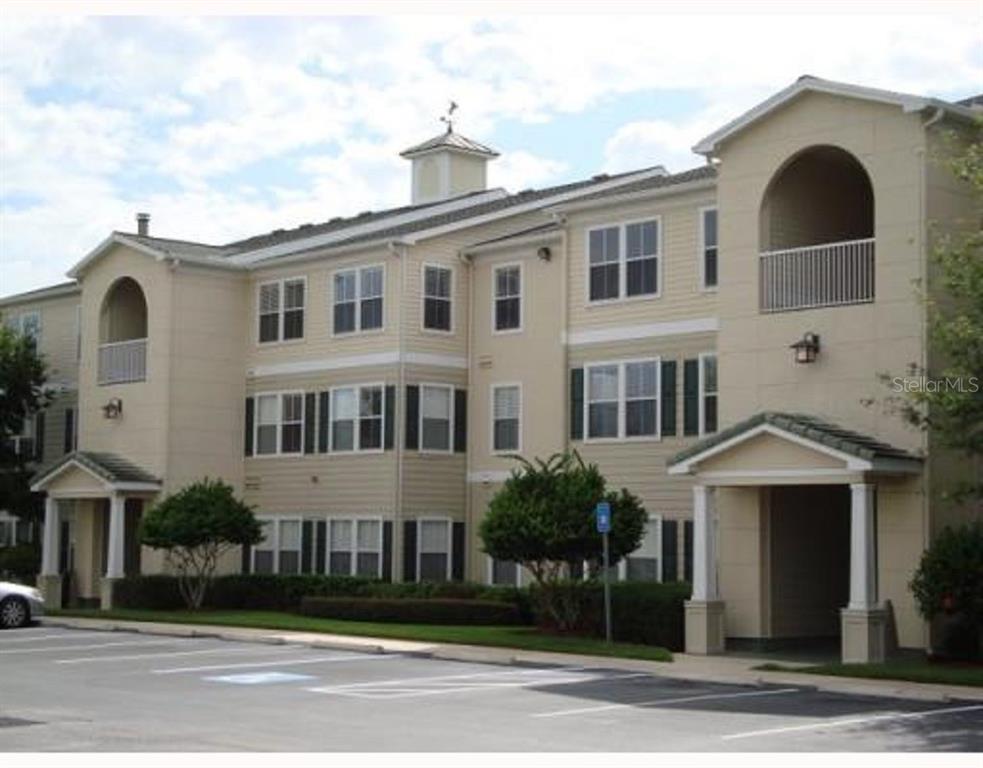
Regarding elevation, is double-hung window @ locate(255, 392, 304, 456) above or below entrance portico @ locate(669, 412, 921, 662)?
above

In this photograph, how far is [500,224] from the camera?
38594mm

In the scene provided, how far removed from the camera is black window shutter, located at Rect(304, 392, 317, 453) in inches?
1531

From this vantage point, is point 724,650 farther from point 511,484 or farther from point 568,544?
point 511,484

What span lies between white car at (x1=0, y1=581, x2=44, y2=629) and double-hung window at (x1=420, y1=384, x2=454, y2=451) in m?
9.23

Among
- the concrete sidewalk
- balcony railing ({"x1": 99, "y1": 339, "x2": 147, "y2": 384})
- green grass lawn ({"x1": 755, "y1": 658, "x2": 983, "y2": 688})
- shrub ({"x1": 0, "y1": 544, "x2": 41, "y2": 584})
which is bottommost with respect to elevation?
the concrete sidewalk

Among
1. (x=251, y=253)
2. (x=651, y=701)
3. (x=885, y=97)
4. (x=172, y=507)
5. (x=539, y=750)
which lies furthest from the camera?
(x=251, y=253)

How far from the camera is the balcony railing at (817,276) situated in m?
26.4

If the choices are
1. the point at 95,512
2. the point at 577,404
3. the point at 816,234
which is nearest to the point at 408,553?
the point at 577,404

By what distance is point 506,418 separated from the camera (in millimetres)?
36344

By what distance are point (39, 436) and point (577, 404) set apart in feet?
63.5

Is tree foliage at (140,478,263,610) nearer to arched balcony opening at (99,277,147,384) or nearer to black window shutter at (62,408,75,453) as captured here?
arched balcony opening at (99,277,147,384)

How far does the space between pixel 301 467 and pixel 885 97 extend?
60.4ft

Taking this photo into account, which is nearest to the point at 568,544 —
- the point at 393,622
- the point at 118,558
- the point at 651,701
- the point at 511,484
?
the point at 511,484

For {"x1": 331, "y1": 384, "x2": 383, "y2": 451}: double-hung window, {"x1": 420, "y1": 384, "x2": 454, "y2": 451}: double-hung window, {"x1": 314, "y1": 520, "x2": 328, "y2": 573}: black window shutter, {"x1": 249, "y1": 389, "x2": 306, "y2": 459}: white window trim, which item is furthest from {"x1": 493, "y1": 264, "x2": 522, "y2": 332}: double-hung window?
{"x1": 314, "y1": 520, "x2": 328, "y2": 573}: black window shutter
